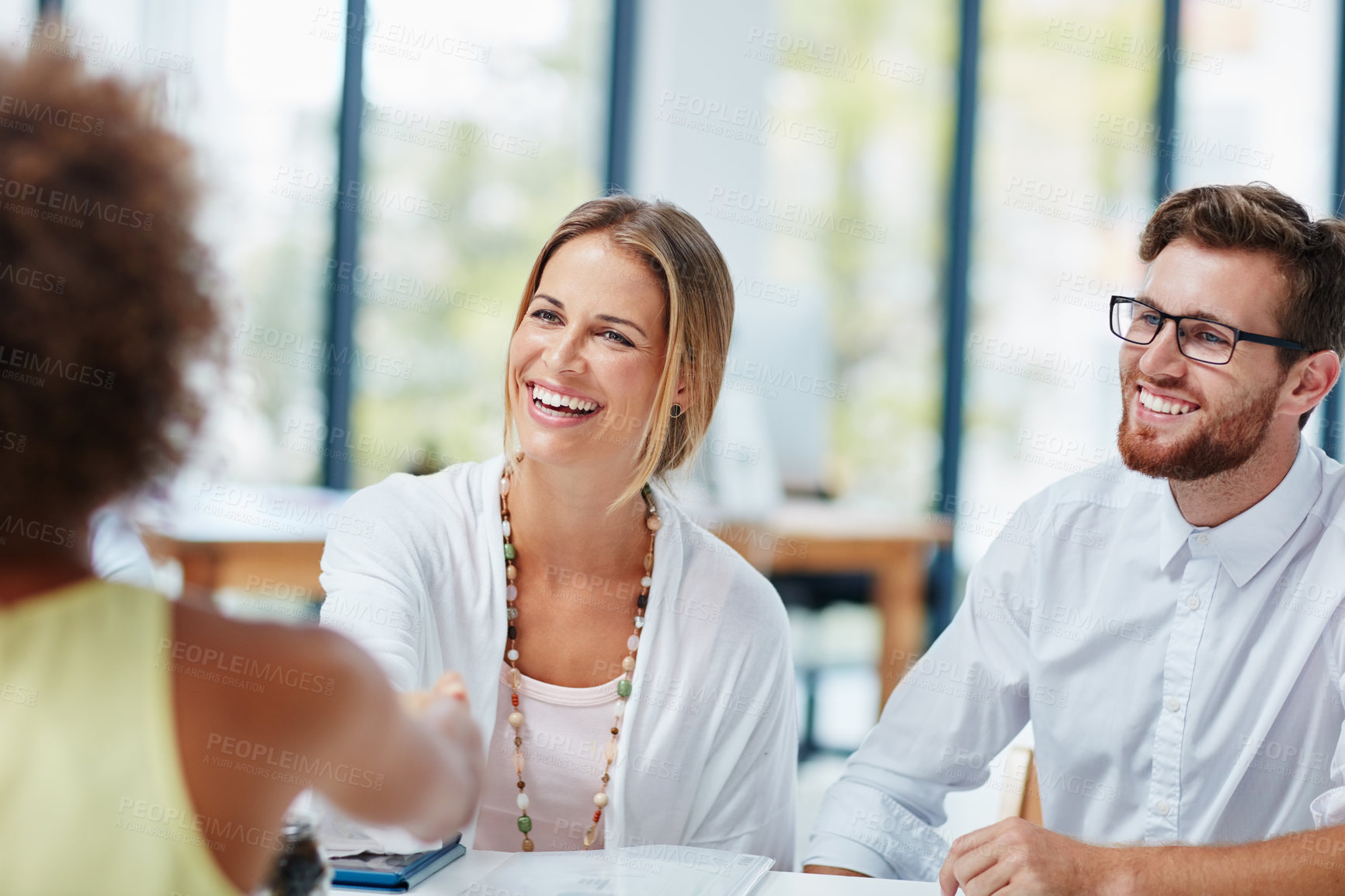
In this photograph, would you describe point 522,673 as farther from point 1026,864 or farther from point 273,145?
point 273,145

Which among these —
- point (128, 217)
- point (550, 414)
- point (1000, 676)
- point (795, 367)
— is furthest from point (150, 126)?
point (795, 367)

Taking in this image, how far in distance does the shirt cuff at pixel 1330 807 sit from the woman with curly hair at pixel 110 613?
1.16 m

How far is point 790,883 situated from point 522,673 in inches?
20.8

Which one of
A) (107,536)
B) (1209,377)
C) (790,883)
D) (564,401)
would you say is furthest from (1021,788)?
(107,536)

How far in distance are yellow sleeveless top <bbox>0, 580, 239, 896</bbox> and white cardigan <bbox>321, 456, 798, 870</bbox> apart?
0.78m

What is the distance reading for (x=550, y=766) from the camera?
1.64 m

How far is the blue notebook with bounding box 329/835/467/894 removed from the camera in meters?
1.18

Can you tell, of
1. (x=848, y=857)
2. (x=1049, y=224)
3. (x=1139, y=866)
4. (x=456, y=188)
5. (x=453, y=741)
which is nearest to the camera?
(x=453, y=741)

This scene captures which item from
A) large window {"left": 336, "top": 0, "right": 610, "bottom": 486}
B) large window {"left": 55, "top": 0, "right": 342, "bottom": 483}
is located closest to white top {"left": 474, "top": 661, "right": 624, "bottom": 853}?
large window {"left": 55, "top": 0, "right": 342, "bottom": 483}

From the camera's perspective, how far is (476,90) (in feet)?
15.2

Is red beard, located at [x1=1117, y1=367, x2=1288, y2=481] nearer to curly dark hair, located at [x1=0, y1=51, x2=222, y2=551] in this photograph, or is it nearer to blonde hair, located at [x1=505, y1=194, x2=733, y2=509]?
blonde hair, located at [x1=505, y1=194, x2=733, y2=509]

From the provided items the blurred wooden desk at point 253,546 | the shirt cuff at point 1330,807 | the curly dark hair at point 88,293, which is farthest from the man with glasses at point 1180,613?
the blurred wooden desk at point 253,546

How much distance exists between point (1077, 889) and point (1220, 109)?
5.11 m

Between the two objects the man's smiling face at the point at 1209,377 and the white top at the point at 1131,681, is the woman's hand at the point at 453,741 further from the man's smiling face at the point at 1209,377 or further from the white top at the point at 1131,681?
the man's smiling face at the point at 1209,377
